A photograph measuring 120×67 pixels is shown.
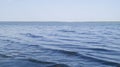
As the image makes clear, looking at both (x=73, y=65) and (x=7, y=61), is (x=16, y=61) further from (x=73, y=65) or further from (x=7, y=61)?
(x=73, y=65)

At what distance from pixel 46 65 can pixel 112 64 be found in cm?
338

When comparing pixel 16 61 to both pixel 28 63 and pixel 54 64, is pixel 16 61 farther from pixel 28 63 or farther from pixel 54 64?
pixel 54 64

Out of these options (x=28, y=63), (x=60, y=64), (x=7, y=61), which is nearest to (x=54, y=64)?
(x=60, y=64)

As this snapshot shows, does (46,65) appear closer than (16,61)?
Yes

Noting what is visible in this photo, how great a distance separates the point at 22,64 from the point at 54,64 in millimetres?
1591

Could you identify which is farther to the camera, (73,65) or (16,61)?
(16,61)

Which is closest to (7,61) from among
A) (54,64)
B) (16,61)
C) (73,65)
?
(16,61)

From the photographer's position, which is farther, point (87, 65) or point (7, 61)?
point (7, 61)

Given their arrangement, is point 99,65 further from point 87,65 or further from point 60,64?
point 60,64

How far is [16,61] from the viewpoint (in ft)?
29.2

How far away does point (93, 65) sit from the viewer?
835cm

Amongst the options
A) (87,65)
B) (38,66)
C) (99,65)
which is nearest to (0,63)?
(38,66)

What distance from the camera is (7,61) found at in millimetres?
8906

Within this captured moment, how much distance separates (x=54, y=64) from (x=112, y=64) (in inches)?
118
